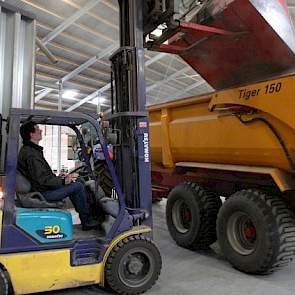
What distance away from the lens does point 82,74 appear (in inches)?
572

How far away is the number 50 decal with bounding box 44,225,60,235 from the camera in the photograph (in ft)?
11.1

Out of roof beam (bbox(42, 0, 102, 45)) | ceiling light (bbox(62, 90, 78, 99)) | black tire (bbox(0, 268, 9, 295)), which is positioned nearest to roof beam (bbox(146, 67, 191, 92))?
ceiling light (bbox(62, 90, 78, 99))

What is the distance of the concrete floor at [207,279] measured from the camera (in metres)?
3.75

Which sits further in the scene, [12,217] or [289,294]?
[289,294]

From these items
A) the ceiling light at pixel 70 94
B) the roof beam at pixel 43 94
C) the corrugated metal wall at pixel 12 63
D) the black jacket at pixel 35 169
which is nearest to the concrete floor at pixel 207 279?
the black jacket at pixel 35 169

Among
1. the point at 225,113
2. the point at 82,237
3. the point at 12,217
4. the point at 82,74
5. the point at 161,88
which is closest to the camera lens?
the point at 12,217

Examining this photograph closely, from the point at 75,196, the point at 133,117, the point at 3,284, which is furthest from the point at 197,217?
the point at 3,284

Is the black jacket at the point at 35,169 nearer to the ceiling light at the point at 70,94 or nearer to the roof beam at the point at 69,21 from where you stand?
the roof beam at the point at 69,21

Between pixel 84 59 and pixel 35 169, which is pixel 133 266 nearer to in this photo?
pixel 35 169

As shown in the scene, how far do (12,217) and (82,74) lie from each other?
11.9 m

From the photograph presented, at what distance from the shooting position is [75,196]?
3.85 metres

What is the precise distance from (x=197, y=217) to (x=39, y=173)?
249 cm

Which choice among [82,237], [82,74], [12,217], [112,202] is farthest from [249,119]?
[82,74]

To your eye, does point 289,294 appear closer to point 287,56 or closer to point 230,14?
point 287,56
